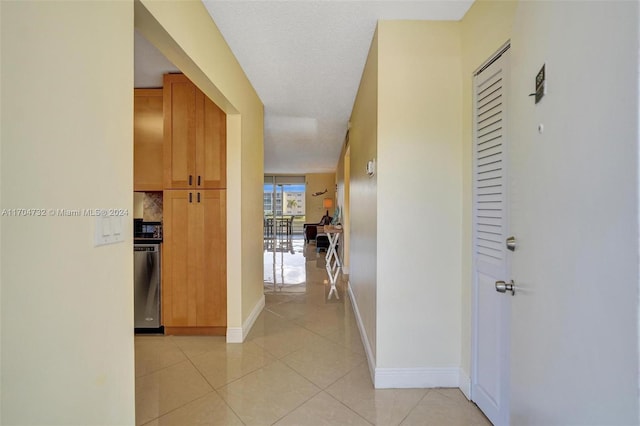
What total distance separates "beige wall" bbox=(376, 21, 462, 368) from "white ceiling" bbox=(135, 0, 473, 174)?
0.47 ft

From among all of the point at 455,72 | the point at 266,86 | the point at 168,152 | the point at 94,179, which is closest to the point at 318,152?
the point at 266,86

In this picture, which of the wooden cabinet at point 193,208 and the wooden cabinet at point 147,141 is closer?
the wooden cabinet at point 193,208

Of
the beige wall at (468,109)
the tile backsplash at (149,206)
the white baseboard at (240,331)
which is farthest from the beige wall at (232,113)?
the beige wall at (468,109)

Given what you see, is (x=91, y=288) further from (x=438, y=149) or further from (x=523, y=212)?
(x=438, y=149)

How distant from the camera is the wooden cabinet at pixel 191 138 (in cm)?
257

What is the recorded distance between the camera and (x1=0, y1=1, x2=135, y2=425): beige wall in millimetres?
674

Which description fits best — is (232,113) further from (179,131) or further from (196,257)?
(196,257)

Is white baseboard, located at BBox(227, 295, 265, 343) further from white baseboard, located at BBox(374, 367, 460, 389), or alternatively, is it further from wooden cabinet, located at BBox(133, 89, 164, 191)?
wooden cabinet, located at BBox(133, 89, 164, 191)

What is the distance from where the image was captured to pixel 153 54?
2.26 m

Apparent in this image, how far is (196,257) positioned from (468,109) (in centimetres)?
265

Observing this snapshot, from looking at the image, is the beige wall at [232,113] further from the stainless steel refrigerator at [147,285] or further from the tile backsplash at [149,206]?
the tile backsplash at [149,206]

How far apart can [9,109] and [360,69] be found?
249cm

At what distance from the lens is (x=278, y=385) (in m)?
1.87

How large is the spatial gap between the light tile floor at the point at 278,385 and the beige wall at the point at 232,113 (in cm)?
41
